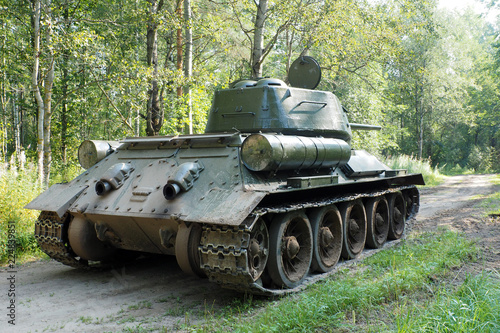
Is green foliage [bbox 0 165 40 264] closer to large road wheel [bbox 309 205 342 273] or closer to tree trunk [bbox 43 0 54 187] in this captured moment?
tree trunk [bbox 43 0 54 187]

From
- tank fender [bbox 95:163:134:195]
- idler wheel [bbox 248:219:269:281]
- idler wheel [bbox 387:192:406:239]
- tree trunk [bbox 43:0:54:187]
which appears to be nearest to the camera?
idler wheel [bbox 248:219:269:281]

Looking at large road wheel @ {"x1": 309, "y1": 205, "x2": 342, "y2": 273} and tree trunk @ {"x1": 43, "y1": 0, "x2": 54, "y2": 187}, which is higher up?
tree trunk @ {"x1": 43, "y1": 0, "x2": 54, "y2": 187}

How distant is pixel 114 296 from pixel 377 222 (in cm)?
481

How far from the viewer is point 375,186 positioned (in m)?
8.48

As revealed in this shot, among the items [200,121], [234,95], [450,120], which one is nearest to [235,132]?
[234,95]

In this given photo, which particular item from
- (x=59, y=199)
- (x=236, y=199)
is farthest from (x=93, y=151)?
(x=236, y=199)

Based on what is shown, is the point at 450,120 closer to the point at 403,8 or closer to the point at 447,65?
the point at 447,65

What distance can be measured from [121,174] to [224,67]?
2147 cm

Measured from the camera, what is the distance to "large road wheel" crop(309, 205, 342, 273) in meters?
6.27

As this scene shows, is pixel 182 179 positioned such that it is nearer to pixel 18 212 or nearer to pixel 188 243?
pixel 188 243

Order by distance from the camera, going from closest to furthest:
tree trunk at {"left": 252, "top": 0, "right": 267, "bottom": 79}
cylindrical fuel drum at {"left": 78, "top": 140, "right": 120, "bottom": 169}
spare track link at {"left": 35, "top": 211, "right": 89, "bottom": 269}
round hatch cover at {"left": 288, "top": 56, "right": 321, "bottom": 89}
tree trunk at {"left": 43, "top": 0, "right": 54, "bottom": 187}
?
spare track link at {"left": 35, "top": 211, "right": 89, "bottom": 269}
cylindrical fuel drum at {"left": 78, "top": 140, "right": 120, "bottom": 169}
round hatch cover at {"left": 288, "top": 56, "right": 321, "bottom": 89}
tree trunk at {"left": 43, "top": 0, "right": 54, "bottom": 187}
tree trunk at {"left": 252, "top": 0, "right": 267, "bottom": 79}

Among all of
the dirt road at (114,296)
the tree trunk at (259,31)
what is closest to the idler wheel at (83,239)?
the dirt road at (114,296)

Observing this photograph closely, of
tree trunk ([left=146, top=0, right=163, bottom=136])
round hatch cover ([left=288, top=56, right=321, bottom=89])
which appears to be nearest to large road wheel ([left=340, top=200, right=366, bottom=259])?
round hatch cover ([left=288, top=56, right=321, bottom=89])

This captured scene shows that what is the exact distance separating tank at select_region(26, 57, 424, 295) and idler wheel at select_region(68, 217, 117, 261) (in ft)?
0.05
